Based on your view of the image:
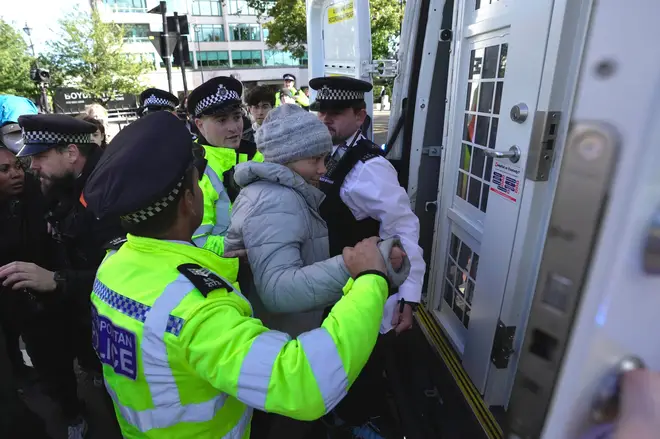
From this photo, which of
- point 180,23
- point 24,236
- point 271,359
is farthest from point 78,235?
point 180,23

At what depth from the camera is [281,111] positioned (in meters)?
1.65

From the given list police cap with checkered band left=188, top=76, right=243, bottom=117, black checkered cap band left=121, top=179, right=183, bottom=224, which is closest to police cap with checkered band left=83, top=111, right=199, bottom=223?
black checkered cap band left=121, top=179, right=183, bottom=224

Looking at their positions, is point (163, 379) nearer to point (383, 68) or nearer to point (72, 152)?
point (72, 152)

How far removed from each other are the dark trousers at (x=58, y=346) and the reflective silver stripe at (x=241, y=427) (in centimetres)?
160

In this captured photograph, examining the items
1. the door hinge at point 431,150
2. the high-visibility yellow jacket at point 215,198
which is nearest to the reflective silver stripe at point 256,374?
the high-visibility yellow jacket at point 215,198

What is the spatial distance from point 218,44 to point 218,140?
42.8 m

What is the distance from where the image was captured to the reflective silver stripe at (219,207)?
2.32 metres

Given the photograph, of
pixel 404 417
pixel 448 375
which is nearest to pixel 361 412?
pixel 404 417

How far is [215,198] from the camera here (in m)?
2.31

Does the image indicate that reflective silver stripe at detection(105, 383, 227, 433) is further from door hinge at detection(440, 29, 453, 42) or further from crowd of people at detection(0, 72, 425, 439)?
door hinge at detection(440, 29, 453, 42)

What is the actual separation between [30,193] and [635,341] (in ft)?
9.46

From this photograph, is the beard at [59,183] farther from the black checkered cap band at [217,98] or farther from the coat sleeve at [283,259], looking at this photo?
the coat sleeve at [283,259]

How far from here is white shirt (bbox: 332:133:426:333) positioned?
2.03 metres

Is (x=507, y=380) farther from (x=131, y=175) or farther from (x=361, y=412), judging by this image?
(x=131, y=175)
